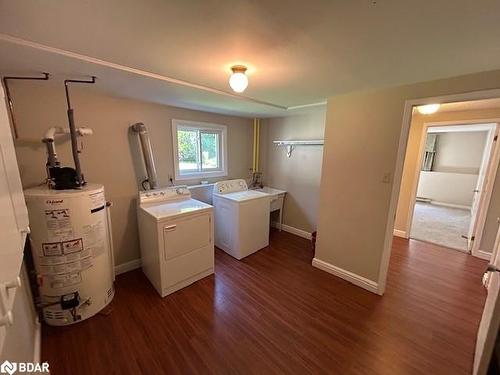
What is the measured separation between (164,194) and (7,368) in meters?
2.05

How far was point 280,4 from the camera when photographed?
92 centimetres

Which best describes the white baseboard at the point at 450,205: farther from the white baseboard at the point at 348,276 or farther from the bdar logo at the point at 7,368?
the bdar logo at the point at 7,368

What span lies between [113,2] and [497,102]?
4.25 metres

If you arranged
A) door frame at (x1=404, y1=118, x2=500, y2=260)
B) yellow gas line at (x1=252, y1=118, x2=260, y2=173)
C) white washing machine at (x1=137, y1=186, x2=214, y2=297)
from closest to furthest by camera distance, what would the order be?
white washing machine at (x1=137, y1=186, x2=214, y2=297) → door frame at (x1=404, y1=118, x2=500, y2=260) → yellow gas line at (x1=252, y1=118, x2=260, y2=173)

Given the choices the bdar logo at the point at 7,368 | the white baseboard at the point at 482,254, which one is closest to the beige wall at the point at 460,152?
the white baseboard at the point at 482,254

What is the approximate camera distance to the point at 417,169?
12.1 feet

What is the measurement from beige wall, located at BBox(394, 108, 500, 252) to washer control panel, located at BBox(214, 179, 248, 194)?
9.73 feet

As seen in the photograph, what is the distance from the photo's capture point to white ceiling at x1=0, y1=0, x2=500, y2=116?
95 centimetres

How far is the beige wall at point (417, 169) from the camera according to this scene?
304cm

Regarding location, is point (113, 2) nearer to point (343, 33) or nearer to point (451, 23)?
point (343, 33)

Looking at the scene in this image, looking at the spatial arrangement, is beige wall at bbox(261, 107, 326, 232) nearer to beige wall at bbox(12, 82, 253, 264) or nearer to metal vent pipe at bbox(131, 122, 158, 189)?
beige wall at bbox(12, 82, 253, 264)

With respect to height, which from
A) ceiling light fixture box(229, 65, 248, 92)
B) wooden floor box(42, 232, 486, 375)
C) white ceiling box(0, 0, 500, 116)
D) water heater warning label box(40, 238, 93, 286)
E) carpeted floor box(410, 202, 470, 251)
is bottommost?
wooden floor box(42, 232, 486, 375)

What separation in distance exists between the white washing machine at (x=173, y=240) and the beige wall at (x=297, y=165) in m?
1.92

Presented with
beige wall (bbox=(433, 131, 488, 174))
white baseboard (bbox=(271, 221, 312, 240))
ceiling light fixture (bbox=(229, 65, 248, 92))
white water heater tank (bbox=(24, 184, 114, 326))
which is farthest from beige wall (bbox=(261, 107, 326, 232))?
beige wall (bbox=(433, 131, 488, 174))
